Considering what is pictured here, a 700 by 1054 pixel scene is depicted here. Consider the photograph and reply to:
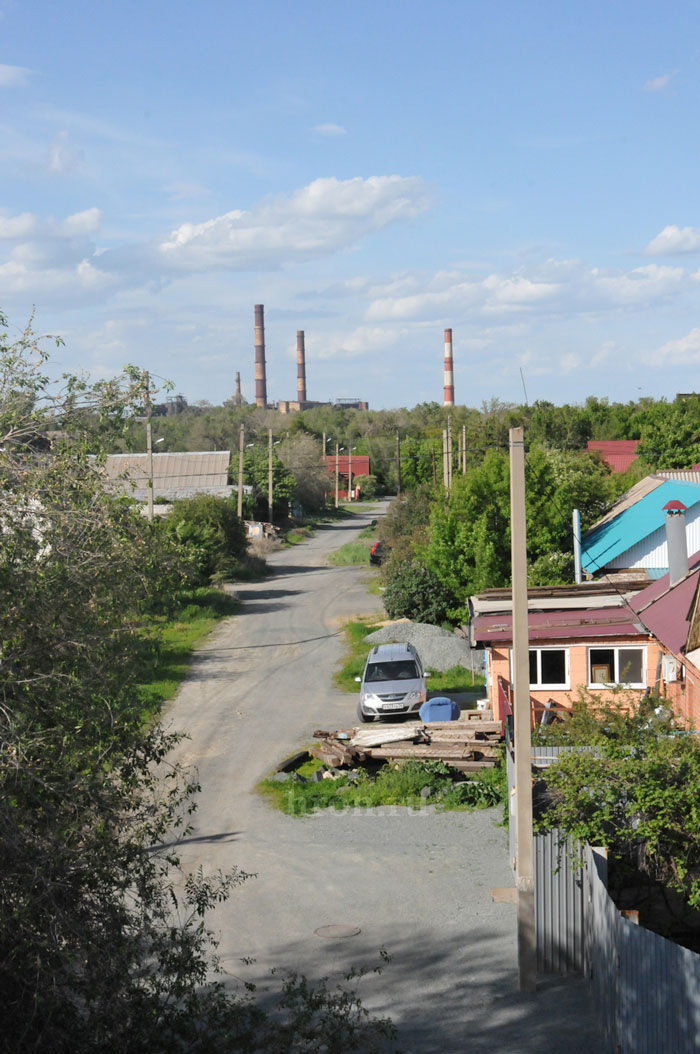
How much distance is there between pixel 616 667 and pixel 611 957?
12.1m

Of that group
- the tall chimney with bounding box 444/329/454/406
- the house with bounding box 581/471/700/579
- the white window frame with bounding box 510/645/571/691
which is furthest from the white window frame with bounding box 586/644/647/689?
the tall chimney with bounding box 444/329/454/406

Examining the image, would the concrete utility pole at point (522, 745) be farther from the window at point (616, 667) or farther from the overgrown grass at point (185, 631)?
the window at point (616, 667)

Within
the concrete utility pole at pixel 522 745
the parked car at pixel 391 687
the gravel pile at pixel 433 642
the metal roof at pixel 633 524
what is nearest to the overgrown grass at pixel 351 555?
the gravel pile at pixel 433 642

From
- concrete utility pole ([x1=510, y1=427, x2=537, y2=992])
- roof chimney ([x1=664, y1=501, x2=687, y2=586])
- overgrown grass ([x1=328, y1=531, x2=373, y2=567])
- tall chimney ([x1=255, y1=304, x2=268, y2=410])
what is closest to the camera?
concrete utility pole ([x1=510, y1=427, x2=537, y2=992])

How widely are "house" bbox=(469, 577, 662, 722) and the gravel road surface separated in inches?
159

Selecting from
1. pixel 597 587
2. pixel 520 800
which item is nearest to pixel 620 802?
pixel 520 800

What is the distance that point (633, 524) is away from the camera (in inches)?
1244

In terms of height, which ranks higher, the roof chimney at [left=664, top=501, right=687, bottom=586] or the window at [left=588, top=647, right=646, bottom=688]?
the roof chimney at [left=664, top=501, right=687, bottom=586]

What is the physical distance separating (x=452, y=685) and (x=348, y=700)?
293 centimetres

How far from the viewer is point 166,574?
8.28 m

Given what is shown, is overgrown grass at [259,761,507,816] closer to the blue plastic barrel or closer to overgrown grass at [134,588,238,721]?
the blue plastic barrel

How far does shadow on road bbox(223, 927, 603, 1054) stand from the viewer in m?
9.34

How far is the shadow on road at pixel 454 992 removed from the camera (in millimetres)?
9344

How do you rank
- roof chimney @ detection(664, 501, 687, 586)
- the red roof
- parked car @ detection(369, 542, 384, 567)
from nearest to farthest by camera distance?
roof chimney @ detection(664, 501, 687, 586) → parked car @ detection(369, 542, 384, 567) → the red roof
